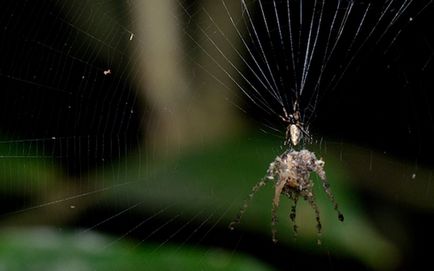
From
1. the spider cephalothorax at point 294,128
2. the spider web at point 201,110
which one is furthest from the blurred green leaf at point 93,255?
the spider cephalothorax at point 294,128

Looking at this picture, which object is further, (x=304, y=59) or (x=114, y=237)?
(x=304, y=59)

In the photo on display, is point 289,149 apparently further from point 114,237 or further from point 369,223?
point 114,237

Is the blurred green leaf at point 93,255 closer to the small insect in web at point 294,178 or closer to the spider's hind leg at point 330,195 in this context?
the small insect in web at point 294,178

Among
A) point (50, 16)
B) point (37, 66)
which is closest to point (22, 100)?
point (37, 66)

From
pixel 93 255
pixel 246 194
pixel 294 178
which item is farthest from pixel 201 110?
pixel 93 255

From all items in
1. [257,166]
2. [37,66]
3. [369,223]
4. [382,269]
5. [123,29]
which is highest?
[123,29]

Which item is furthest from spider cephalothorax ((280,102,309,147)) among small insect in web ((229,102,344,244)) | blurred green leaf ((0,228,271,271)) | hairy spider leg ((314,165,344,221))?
blurred green leaf ((0,228,271,271))
